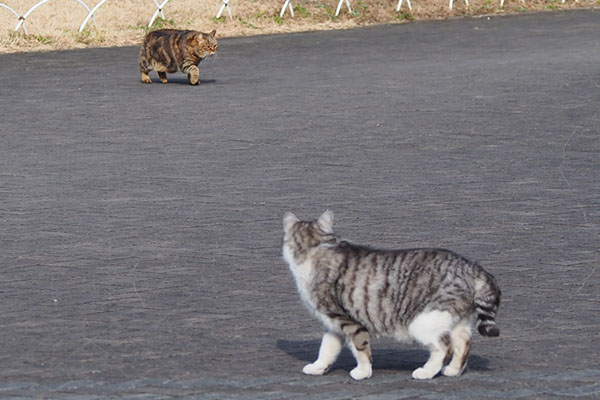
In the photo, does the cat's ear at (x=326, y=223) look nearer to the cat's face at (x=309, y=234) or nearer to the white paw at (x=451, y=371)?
the cat's face at (x=309, y=234)

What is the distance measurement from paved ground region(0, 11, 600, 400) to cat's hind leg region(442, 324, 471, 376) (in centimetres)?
10

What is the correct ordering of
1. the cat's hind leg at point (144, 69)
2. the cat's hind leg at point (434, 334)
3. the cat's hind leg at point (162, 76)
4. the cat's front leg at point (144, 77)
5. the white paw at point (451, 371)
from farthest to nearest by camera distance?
the cat's hind leg at point (162, 76), the cat's front leg at point (144, 77), the cat's hind leg at point (144, 69), the white paw at point (451, 371), the cat's hind leg at point (434, 334)

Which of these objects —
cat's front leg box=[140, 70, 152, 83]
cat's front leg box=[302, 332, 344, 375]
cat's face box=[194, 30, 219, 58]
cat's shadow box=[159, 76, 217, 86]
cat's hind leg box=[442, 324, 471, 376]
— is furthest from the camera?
cat's shadow box=[159, 76, 217, 86]

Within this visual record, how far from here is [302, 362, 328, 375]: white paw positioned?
684 cm

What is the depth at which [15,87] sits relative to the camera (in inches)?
851

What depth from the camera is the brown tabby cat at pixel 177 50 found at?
21.2 metres

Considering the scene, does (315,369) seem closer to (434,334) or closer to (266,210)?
(434,334)

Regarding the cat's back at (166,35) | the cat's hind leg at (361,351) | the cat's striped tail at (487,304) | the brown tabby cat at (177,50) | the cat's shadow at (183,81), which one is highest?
the cat's back at (166,35)

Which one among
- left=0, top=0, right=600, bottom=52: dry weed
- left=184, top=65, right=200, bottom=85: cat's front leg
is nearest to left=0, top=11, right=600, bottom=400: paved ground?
left=184, top=65, right=200, bottom=85: cat's front leg

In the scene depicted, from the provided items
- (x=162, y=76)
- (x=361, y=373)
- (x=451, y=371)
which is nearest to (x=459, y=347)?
(x=451, y=371)

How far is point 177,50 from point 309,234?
1485 cm

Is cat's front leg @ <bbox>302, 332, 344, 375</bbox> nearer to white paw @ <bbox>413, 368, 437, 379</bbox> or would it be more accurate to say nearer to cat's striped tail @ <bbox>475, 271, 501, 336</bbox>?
white paw @ <bbox>413, 368, 437, 379</bbox>

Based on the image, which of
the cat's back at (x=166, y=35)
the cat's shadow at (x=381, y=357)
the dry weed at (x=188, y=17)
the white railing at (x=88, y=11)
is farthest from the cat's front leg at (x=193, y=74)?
the cat's shadow at (x=381, y=357)

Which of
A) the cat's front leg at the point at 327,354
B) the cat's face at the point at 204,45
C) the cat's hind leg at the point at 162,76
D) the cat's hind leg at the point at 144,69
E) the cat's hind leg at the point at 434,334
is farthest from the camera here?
the cat's hind leg at the point at 162,76
